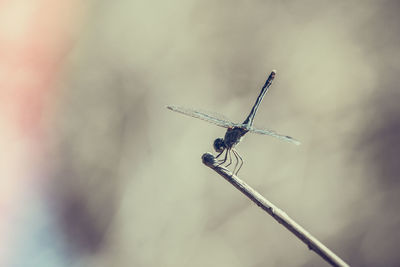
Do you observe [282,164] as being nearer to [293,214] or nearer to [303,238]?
[293,214]

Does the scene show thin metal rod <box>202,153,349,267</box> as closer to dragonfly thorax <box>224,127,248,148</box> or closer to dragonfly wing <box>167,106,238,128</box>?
dragonfly wing <box>167,106,238,128</box>

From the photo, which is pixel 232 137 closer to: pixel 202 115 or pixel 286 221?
pixel 202 115

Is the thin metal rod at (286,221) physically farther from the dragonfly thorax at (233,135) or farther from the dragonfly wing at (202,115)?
the dragonfly thorax at (233,135)

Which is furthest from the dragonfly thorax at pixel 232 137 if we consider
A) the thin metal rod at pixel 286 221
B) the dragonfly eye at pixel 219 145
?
the thin metal rod at pixel 286 221

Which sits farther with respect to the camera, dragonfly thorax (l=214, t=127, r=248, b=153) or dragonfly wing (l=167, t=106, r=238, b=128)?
dragonfly thorax (l=214, t=127, r=248, b=153)

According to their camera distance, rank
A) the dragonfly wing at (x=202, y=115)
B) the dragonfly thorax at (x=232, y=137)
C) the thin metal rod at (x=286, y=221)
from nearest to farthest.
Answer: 1. the thin metal rod at (x=286, y=221)
2. the dragonfly wing at (x=202, y=115)
3. the dragonfly thorax at (x=232, y=137)

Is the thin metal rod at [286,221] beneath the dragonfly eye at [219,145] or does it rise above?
beneath

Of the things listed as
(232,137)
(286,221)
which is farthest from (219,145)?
(286,221)

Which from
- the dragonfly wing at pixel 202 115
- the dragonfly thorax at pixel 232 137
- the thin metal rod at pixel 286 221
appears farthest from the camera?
the dragonfly thorax at pixel 232 137

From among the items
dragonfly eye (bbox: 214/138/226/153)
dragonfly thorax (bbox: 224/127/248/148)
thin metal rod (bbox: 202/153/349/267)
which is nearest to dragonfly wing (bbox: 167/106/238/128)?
dragonfly thorax (bbox: 224/127/248/148)
